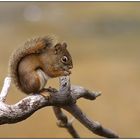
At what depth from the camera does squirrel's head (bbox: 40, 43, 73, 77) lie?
6.54 ft

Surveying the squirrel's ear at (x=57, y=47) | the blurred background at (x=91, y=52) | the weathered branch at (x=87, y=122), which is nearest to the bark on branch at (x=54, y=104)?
the weathered branch at (x=87, y=122)

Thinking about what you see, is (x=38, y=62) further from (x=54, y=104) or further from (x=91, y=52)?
(x=91, y=52)

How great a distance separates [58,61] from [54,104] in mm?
125

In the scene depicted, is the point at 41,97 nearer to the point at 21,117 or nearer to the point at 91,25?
the point at 21,117

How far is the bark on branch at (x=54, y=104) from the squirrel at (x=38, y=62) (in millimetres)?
43

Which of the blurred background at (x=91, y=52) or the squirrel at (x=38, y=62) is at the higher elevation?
the squirrel at (x=38, y=62)

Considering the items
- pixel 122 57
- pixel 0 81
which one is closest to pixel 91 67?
pixel 122 57

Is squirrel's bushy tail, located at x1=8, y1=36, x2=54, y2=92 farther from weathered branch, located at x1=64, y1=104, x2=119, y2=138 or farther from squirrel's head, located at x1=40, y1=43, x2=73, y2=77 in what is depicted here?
weathered branch, located at x1=64, y1=104, x2=119, y2=138

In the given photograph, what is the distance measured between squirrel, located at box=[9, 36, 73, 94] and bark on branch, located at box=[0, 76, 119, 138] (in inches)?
1.7

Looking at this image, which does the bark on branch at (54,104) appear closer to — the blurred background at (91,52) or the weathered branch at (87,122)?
the weathered branch at (87,122)

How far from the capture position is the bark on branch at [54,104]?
1.77 m

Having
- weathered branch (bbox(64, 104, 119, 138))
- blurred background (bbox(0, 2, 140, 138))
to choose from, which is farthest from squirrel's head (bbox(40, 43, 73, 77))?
blurred background (bbox(0, 2, 140, 138))

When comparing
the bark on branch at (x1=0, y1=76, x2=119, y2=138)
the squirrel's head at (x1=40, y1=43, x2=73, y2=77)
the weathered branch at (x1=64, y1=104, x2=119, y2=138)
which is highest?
the squirrel's head at (x1=40, y1=43, x2=73, y2=77)

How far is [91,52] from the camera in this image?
8656 millimetres
